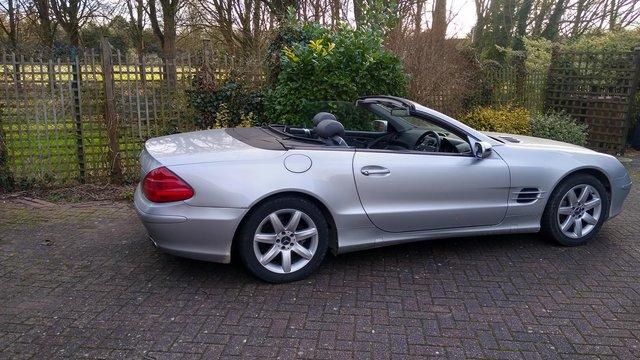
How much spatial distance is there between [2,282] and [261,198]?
2.06 metres

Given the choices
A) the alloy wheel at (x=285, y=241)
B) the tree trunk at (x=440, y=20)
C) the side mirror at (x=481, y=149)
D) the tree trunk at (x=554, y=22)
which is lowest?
the alloy wheel at (x=285, y=241)

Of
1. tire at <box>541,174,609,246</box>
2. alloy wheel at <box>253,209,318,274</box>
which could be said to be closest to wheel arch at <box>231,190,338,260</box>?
alloy wheel at <box>253,209,318,274</box>

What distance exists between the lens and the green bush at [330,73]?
661 centimetres

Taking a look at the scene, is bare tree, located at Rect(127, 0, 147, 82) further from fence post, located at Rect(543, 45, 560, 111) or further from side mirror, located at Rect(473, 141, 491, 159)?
side mirror, located at Rect(473, 141, 491, 159)

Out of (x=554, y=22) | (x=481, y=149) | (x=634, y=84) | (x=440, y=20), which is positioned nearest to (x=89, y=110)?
(x=481, y=149)

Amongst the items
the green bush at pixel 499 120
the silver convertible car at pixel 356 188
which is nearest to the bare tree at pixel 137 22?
the green bush at pixel 499 120

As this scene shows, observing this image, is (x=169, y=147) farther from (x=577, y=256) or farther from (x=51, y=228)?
(x=577, y=256)

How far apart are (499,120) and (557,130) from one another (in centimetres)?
127

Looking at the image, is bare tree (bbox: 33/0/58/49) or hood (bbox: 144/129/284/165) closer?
hood (bbox: 144/129/284/165)

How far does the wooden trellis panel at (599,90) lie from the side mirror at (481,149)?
288 inches

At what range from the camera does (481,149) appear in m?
4.07

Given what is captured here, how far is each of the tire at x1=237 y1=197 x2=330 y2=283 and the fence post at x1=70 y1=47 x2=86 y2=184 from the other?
395 cm

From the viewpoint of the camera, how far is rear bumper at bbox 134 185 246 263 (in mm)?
3418

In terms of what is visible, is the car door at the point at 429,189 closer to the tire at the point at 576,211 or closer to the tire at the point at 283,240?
the tire at the point at 283,240
